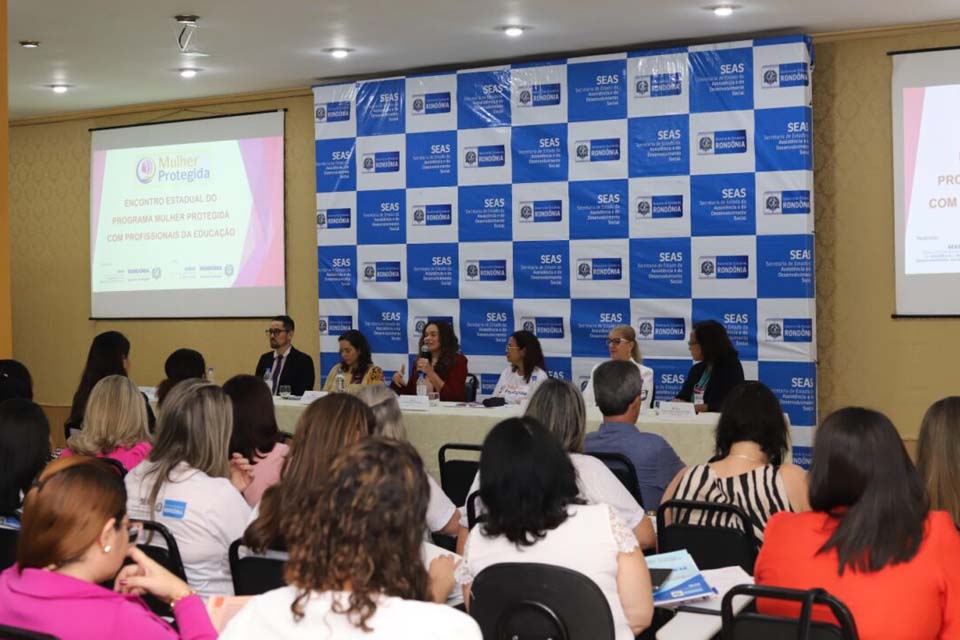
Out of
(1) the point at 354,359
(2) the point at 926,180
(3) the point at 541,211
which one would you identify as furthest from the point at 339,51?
(2) the point at 926,180

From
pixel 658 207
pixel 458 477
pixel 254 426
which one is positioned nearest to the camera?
pixel 254 426

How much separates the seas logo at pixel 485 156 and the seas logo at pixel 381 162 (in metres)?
0.63

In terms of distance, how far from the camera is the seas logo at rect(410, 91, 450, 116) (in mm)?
8414

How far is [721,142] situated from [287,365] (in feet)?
11.3

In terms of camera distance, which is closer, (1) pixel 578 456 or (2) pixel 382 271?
(1) pixel 578 456

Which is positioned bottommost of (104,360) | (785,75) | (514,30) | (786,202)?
(104,360)

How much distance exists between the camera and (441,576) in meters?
2.64

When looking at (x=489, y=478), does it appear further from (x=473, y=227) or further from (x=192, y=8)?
(x=473, y=227)

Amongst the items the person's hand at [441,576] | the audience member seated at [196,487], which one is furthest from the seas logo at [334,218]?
the person's hand at [441,576]

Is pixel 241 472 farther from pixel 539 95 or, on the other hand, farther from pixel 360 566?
pixel 539 95

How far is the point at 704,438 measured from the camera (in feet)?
18.7

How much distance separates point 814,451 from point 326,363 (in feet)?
22.3

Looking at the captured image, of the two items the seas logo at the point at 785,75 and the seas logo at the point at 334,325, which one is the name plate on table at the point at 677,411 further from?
the seas logo at the point at 334,325

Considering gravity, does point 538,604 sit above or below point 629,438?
below
